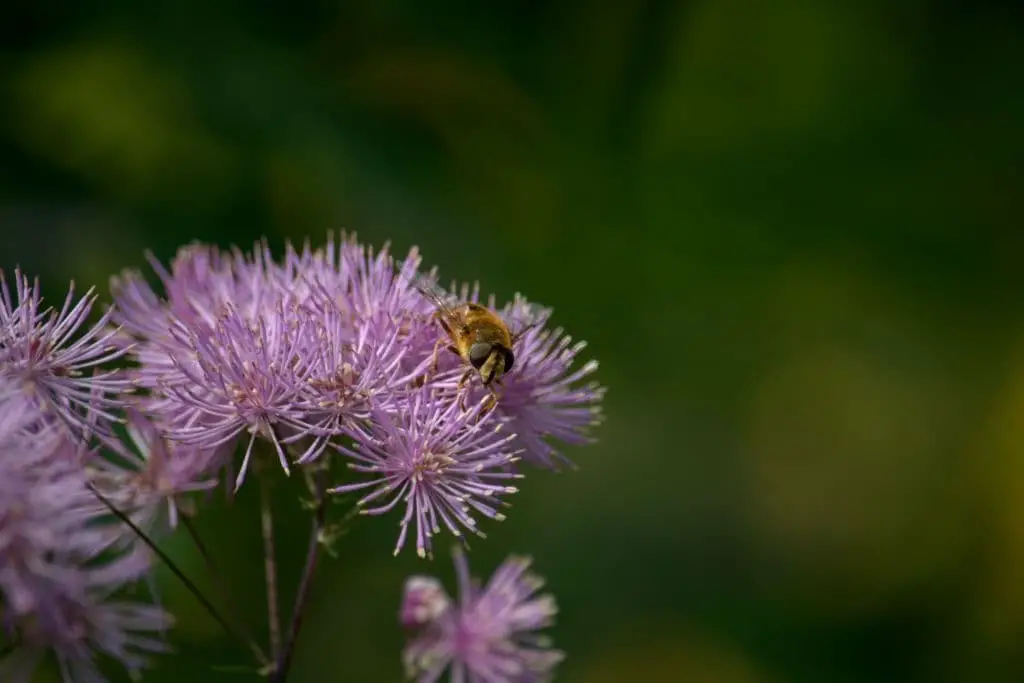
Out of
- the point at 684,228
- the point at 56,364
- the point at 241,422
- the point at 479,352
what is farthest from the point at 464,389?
the point at 684,228

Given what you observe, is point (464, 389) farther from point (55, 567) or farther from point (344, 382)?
point (55, 567)

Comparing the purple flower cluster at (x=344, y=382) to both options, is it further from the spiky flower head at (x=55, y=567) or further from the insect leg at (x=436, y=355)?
the spiky flower head at (x=55, y=567)

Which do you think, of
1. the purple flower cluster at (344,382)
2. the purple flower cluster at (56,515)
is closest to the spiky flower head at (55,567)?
the purple flower cluster at (56,515)

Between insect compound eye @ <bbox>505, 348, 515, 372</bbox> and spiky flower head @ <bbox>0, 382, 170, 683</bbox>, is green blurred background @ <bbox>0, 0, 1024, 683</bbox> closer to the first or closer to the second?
insect compound eye @ <bbox>505, 348, 515, 372</bbox>

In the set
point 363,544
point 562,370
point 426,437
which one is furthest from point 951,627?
point 426,437

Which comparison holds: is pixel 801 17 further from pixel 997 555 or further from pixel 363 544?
pixel 363 544

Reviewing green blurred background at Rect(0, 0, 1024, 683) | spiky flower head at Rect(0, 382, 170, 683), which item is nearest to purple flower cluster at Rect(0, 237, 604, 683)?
spiky flower head at Rect(0, 382, 170, 683)
